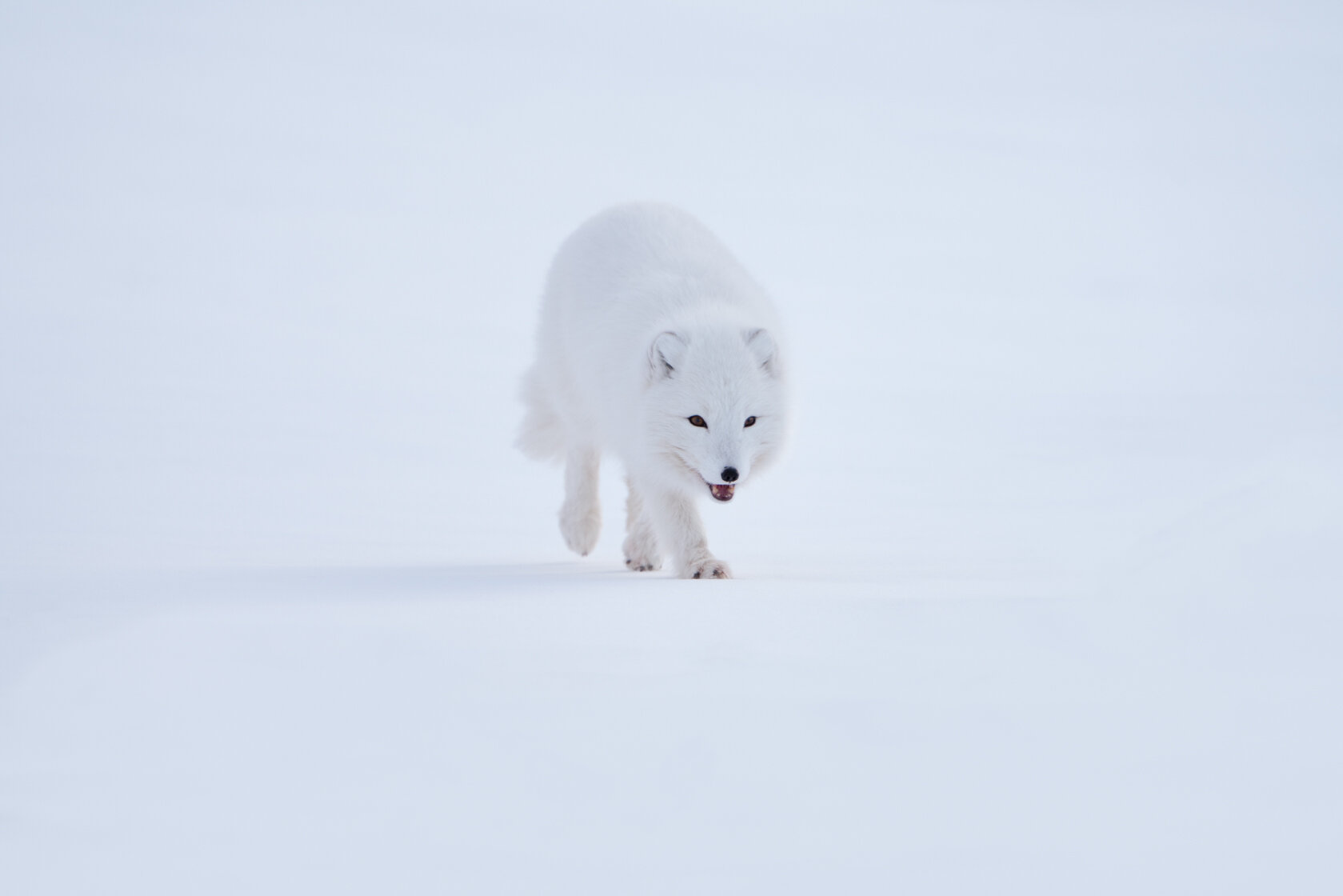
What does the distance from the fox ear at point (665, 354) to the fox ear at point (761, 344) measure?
0.24 m

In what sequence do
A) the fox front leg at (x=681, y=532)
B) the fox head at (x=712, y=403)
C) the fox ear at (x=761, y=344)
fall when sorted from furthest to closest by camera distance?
the fox front leg at (x=681, y=532), the fox ear at (x=761, y=344), the fox head at (x=712, y=403)

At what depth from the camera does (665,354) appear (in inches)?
173

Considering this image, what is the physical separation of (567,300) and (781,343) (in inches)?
41.1

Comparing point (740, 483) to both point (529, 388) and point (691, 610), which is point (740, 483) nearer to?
point (691, 610)

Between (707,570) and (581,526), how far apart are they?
4.16 ft

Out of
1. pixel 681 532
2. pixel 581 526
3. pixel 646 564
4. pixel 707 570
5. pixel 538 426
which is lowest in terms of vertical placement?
pixel 707 570

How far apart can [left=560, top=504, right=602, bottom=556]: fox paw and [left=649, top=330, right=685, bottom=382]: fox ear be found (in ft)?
4.55

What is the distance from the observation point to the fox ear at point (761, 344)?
4477 mm

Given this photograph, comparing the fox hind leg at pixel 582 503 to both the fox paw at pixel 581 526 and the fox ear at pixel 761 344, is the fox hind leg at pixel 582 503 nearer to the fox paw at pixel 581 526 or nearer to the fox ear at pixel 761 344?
the fox paw at pixel 581 526

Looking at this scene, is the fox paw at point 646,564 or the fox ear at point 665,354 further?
the fox paw at point 646,564

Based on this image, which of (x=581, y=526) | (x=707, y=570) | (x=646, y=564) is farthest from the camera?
(x=581, y=526)

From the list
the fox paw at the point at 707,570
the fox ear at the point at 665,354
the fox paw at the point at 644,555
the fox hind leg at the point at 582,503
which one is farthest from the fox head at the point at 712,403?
the fox hind leg at the point at 582,503

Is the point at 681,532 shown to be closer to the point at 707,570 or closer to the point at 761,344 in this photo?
the point at 707,570

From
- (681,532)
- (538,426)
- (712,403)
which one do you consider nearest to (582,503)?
(538,426)
